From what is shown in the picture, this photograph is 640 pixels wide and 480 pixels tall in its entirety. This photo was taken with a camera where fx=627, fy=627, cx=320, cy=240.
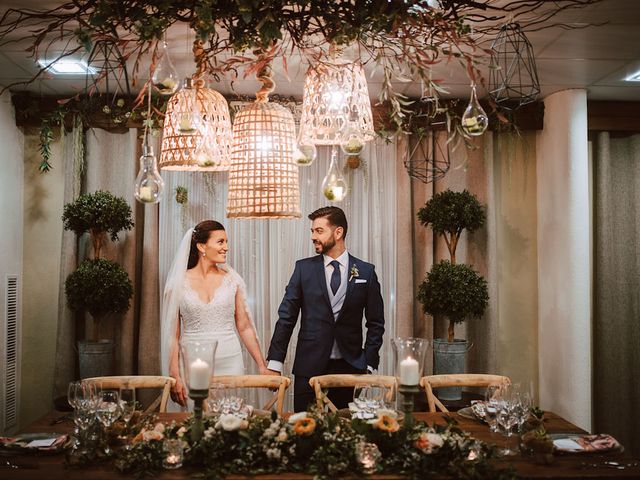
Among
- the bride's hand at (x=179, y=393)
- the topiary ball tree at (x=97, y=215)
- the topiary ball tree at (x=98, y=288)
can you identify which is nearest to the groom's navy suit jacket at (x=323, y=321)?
the bride's hand at (x=179, y=393)

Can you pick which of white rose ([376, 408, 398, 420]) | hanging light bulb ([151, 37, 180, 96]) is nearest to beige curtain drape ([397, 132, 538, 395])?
white rose ([376, 408, 398, 420])

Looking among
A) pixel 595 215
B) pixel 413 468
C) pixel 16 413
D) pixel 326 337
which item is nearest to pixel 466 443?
pixel 413 468

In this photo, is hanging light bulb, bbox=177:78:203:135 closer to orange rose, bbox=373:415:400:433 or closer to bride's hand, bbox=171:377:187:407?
orange rose, bbox=373:415:400:433

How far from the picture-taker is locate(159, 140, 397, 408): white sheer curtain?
5.13 metres

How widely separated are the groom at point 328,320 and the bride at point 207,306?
290mm

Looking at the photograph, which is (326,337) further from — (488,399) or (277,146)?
(277,146)

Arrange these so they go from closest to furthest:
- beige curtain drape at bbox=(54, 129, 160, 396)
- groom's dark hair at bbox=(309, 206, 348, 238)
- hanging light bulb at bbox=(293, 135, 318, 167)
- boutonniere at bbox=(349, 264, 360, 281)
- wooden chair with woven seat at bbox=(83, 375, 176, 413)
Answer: hanging light bulb at bbox=(293, 135, 318, 167) < wooden chair with woven seat at bbox=(83, 375, 176, 413) < boutonniere at bbox=(349, 264, 360, 281) < groom's dark hair at bbox=(309, 206, 348, 238) < beige curtain drape at bbox=(54, 129, 160, 396)

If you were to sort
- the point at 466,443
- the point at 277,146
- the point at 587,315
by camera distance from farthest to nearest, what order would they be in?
the point at 587,315 → the point at 277,146 → the point at 466,443

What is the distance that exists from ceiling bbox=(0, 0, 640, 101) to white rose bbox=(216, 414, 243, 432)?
1.81 meters

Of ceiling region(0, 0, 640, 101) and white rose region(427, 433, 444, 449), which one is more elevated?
ceiling region(0, 0, 640, 101)

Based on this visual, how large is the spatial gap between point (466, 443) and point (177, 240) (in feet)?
10.9

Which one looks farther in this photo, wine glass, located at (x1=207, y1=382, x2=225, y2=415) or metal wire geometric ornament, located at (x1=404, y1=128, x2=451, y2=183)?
metal wire geometric ornament, located at (x1=404, y1=128, x2=451, y2=183)

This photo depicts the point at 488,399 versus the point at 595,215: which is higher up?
the point at 595,215

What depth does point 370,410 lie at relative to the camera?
2.77m
